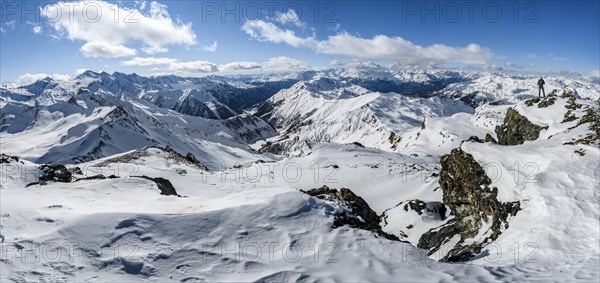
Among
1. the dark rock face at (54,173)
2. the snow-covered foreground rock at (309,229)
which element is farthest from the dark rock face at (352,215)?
the dark rock face at (54,173)

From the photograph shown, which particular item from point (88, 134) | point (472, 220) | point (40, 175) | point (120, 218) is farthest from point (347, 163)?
point (88, 134)

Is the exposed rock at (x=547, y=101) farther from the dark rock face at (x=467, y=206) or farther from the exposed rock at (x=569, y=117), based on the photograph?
the dark rock face at (x=467, y=206)

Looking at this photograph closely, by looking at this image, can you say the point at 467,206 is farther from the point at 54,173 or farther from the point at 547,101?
the point at 547,101

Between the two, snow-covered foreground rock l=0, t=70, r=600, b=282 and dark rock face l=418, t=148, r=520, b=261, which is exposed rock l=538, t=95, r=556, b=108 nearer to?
snow-covered foreground rock l=0, t=70, r=600, b=282

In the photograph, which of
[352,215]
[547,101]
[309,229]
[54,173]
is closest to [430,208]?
[352,215]

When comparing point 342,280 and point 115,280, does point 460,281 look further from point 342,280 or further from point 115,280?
point 115,280

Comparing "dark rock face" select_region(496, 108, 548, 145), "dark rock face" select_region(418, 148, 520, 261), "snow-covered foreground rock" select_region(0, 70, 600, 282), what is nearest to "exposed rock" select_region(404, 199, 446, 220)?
"snow-covered foreground rock" select_region(0, 70, 600, 282)

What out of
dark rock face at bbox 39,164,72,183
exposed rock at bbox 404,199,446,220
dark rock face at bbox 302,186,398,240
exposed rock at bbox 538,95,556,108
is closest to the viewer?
dark rock face at bbox 302,186,398,240
